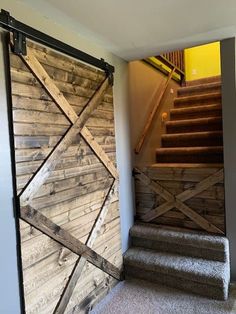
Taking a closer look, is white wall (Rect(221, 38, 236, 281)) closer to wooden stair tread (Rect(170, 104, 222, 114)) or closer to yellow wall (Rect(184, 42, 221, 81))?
wooden stair tread (Rect(170, 104, 222, 114))

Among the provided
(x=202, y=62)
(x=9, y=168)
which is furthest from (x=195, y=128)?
(x=9, y=168)

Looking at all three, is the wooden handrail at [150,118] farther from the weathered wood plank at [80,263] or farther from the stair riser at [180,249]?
the stair riser at [180,249]

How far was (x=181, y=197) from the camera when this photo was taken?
2.83m

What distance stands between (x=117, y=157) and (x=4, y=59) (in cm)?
149

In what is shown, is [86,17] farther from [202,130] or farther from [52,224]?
[202,130]

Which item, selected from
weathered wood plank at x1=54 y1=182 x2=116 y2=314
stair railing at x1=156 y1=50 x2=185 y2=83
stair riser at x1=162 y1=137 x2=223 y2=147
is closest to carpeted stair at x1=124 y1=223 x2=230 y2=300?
weathered wood plank at x1=54 y1=182 x2=116 y2=314

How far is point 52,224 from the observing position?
1.88 m

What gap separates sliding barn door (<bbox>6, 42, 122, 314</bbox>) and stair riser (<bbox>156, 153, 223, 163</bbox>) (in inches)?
46.7

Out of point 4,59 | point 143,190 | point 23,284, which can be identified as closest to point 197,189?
point 143,190

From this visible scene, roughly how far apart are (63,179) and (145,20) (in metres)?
1.34

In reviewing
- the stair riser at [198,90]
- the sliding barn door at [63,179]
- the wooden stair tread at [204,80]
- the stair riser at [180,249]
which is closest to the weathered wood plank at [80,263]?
the sliding barn door at [63,179]

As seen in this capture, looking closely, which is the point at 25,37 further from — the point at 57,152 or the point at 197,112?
the point at 197,112

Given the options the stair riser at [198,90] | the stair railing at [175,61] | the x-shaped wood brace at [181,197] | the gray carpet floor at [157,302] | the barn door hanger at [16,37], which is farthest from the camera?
the stair riser at [198,90]

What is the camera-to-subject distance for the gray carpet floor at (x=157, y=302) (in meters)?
2.20
